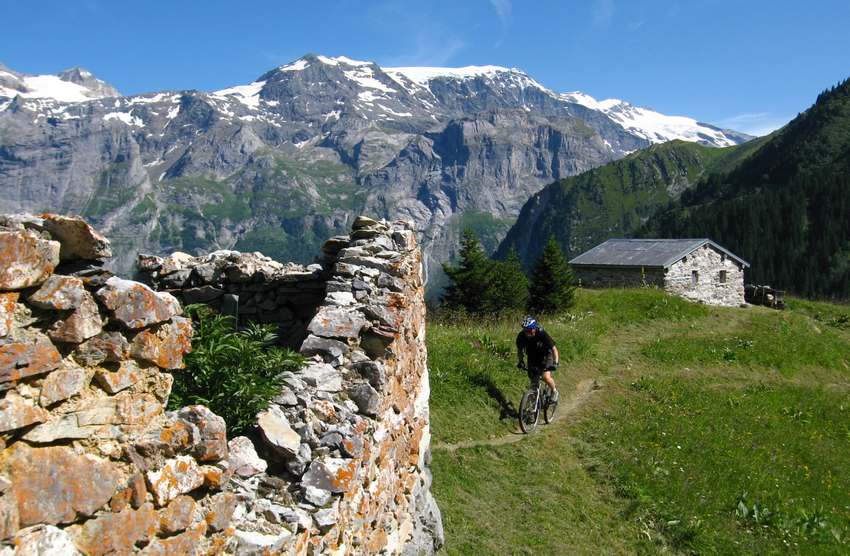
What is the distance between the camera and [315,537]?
19.6 feet

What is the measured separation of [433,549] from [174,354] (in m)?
6.46

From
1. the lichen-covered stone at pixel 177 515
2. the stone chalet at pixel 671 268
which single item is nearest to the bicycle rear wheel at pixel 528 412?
the lichen-covered stone at pixel 177 515

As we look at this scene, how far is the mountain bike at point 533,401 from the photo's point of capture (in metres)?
15.5

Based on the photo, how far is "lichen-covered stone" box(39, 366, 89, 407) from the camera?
4.02 m

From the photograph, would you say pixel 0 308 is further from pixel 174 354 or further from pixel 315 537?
pixel 315 537

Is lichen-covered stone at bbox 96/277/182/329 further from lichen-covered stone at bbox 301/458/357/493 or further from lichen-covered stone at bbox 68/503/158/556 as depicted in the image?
lichen-covered stone at bbox 301/458/357/493

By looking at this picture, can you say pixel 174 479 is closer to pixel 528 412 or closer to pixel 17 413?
pixel 17 413

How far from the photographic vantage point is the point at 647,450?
1549cm

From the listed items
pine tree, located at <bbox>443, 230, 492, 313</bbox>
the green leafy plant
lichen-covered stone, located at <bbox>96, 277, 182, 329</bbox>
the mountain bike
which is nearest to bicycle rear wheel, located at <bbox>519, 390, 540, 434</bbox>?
the mountain bike

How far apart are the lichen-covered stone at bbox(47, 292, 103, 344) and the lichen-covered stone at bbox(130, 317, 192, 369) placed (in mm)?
394

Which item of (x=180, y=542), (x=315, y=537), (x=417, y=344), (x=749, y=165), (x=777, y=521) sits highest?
(x=749, y=165)

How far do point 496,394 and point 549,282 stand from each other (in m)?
19.4

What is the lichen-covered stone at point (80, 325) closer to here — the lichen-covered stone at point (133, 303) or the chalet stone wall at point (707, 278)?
the lichen-covered stone at point (133, 303)

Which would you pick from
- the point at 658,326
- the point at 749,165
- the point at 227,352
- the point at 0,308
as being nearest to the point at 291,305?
the point at 227,352
